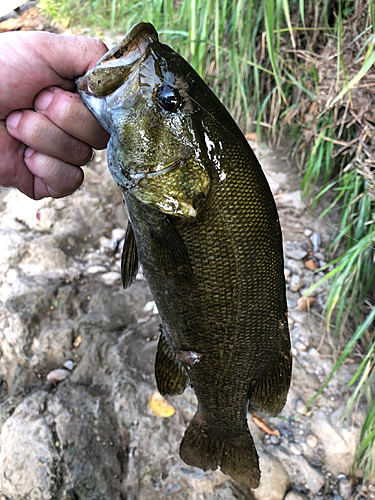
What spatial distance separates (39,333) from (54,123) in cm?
184

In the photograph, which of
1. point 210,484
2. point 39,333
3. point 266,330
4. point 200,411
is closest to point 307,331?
point 210,484

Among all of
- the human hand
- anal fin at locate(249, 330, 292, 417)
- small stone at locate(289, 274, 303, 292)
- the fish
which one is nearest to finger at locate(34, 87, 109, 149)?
the human hand

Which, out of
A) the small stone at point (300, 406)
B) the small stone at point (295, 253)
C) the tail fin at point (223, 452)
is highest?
the tail fin at point (223, 452)

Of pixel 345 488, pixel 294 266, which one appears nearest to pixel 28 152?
pixel 294 266

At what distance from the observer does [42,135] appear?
1.27 m

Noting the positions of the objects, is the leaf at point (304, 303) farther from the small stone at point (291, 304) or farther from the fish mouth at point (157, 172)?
the fish mouth at point (157, 172)

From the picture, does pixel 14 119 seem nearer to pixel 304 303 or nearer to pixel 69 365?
pixel 69 365

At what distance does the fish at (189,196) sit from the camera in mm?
1033

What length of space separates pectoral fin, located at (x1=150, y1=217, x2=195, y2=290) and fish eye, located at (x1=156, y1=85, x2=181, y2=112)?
0.31 meters

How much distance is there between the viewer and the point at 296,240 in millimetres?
3164

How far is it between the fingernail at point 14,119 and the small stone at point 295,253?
2343 mm

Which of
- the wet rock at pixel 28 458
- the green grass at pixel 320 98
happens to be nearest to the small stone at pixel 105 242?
the wet rock at pixel 28 458

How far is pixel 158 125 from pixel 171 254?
1.19 feet

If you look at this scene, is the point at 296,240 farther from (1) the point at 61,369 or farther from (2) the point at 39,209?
(2) the point at 39,209
